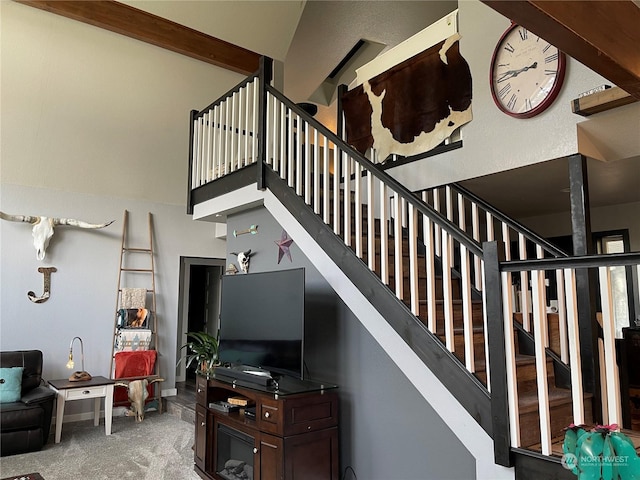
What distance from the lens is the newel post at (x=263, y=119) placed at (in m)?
4.07

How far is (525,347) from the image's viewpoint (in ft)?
11.0

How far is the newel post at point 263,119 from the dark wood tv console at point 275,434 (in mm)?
1799

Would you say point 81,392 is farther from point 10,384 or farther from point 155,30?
point 155,30

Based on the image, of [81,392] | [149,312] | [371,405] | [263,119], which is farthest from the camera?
[149,312]

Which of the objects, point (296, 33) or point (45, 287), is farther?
point (296, 33)

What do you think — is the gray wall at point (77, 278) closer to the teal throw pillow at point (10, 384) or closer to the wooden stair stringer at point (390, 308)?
the teal throw pillow at point (10, 384)

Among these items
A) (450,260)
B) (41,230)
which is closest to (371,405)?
(450,260)

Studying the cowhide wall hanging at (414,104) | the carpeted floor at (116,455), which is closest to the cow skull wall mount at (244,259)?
the cowhide wall hanging at (414,104)

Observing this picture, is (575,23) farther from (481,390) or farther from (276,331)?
(276,331)

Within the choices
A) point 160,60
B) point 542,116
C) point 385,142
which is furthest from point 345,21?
point 542,116

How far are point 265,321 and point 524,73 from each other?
8.65 ft

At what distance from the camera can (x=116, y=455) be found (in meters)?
4.45

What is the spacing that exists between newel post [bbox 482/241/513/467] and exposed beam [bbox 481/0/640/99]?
34.6 inches

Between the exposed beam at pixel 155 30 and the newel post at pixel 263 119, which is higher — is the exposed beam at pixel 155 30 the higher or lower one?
the higher one
